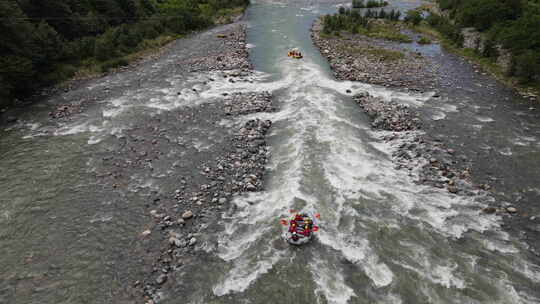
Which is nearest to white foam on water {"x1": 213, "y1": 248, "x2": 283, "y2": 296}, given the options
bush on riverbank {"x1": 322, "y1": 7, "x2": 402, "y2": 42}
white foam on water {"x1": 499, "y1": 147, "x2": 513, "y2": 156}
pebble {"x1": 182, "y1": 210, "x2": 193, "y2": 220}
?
pebble {"x1": 182, "y1": 210, "x2": 193, "y2": 220}

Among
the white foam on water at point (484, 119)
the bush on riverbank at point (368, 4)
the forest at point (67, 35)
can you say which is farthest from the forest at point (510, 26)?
the forest at point (67, 35)

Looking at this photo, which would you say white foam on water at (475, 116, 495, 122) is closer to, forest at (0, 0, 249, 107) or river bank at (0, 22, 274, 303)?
river bank at (0, 22, 274, 303)

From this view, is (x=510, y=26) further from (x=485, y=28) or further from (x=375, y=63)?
(x=375, y=63)

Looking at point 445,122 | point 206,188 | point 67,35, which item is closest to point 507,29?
point 445,122

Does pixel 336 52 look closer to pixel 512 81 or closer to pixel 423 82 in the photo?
pixel 423 82

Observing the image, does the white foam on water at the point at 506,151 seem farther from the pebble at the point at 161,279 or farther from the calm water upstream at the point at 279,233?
the pebble at the point at 161,279
